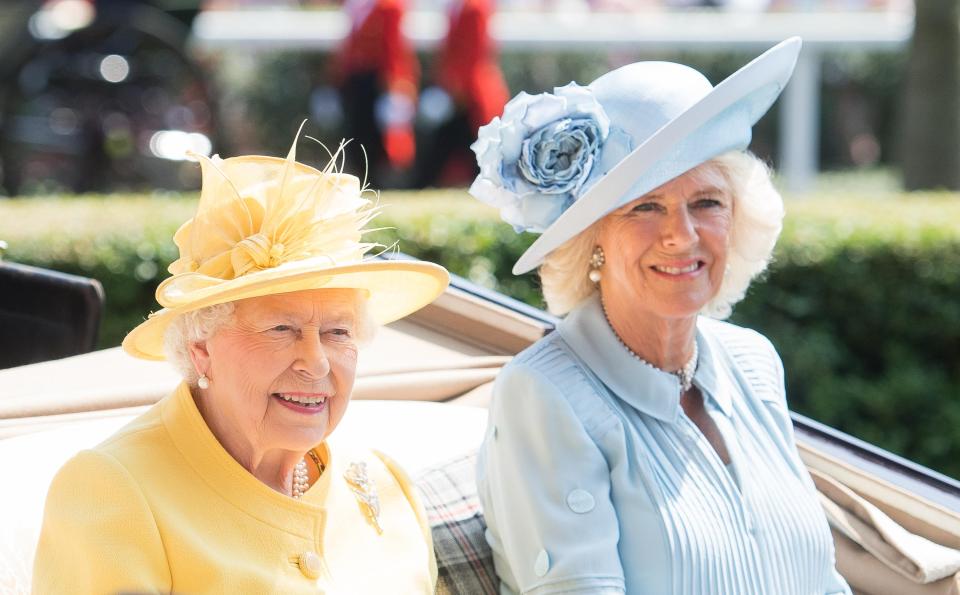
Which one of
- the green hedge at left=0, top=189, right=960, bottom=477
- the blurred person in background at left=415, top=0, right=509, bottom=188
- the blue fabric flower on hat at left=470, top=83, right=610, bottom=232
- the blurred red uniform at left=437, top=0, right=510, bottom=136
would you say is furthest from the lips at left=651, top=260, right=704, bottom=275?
the blurred red uniform at left=437, top=0, right=510, bottom=136

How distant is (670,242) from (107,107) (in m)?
6.84

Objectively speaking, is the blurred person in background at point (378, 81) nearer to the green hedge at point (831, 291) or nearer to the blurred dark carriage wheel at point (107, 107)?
the blurred dark carriage wheel at point (107, 107)

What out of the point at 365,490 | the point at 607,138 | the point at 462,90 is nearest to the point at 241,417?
the point at 365,490

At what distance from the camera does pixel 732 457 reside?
2535mm

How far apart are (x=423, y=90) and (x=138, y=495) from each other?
837cm

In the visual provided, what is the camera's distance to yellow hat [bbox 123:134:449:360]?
206cm

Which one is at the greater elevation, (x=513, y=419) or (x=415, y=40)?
(x=415, y=40)

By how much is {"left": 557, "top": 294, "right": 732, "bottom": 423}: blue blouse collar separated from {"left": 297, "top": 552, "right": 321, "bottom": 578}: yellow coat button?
66 centimetres

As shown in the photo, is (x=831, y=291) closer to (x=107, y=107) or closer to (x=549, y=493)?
(x=549, y=493)

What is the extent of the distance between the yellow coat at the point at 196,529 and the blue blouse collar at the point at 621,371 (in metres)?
0.46

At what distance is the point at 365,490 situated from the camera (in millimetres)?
2381

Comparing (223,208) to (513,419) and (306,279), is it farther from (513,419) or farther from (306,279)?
(513,419)

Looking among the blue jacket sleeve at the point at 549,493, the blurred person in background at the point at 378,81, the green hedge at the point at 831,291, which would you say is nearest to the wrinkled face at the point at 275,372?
the blue jacket sleeve at the point at 549,493

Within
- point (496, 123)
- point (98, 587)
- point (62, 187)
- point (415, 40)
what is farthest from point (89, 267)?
point (415, 40)
